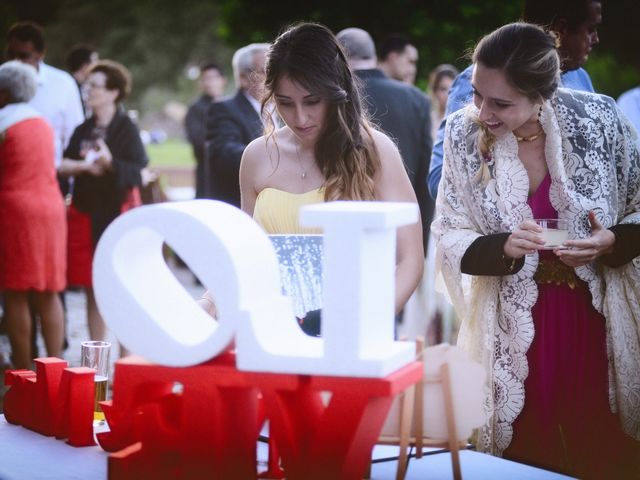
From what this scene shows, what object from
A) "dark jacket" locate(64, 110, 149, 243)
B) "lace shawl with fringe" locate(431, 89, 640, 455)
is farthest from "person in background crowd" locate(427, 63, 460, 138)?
"lace shawl with fringe" locate(431, 89, 640, 455)

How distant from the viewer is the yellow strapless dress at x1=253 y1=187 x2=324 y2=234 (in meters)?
2.88

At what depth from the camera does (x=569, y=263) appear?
2725 mm

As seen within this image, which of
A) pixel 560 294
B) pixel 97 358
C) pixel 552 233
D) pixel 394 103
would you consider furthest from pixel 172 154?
pixel 552 233

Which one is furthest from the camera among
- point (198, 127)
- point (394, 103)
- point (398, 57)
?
point (198, 127)

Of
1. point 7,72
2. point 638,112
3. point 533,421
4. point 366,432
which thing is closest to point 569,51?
point 533,421

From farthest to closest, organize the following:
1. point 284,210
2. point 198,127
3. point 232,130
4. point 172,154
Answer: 1. point 172,154
2. point 198,127
3. point 232,130
4. point 284,210

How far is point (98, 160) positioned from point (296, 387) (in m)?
4.43

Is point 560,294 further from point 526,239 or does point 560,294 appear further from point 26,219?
point 26,219

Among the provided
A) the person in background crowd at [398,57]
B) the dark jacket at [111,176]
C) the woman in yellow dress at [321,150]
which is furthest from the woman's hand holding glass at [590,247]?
the person in background crowd at [398,57]

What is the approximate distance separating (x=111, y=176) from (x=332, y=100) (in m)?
3.64

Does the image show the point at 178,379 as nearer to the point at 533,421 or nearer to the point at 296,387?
the point at 296,387

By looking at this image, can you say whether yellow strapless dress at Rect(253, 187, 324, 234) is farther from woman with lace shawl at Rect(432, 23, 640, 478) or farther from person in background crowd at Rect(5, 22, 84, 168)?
person in background crowd at Rect(5, 22, 84, 168)

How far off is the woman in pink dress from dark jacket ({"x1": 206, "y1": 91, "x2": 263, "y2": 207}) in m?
0.98

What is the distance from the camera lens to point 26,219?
225 inches
